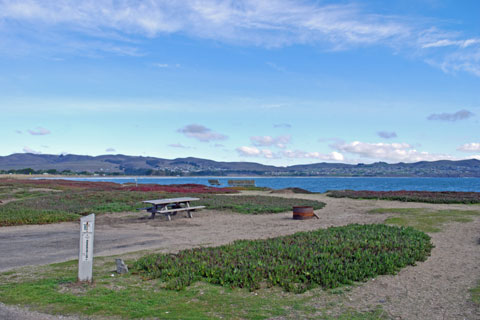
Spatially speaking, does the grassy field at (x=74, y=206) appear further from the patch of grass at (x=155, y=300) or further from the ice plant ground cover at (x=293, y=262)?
the patch of grass at (x=155, y=300)

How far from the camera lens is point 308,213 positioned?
18859 millimetres

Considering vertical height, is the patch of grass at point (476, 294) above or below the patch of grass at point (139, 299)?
above

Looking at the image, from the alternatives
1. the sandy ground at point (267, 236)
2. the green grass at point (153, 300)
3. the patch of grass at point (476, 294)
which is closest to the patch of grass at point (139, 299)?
the green grass at point (153, 300)

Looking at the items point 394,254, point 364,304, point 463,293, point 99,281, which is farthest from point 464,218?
point 99,281

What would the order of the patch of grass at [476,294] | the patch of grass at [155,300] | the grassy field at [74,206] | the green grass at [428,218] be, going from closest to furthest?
the patch of grass at [155,300] → the patch of grass at [476,294] → the green grass at [428,218] → the grassy field at [74,206]

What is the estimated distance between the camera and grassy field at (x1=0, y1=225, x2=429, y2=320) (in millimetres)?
6172

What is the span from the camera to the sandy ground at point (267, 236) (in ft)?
21.9

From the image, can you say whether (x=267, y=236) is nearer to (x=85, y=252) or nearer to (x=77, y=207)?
(x=85, y=252)

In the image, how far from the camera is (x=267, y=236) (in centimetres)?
1400

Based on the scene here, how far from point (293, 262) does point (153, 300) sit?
3.31m

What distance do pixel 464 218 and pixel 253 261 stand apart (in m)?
11.6

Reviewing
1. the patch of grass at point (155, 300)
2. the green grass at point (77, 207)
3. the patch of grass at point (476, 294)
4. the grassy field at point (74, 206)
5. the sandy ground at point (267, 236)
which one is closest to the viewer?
the patch of grass at point (155, 300)

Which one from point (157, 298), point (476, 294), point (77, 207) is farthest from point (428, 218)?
point (77, 207)

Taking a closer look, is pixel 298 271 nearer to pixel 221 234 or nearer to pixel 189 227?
pixel 221 234
